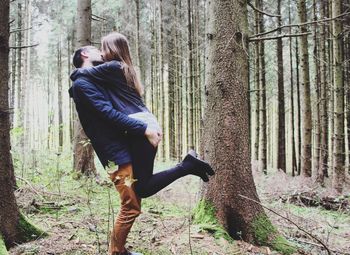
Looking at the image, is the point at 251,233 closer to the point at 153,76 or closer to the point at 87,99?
the point at 87,99

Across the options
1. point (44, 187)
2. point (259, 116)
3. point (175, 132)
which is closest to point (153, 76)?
point (175, 132)

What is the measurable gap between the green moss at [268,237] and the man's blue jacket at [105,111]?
175cm

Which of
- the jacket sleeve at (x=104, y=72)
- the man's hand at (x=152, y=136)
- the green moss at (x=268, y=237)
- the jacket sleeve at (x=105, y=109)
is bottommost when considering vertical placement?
the green moss at (x=268, y=237)

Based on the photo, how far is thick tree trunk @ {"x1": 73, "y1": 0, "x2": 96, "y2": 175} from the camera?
8.52m

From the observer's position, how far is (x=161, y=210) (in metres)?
5.76

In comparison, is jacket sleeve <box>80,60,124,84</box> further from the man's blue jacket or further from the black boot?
the black boot

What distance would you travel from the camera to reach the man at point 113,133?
3178 millimetres

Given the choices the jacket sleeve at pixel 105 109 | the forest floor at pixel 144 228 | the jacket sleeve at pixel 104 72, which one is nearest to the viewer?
the jacket sleeve at pixel 105 109

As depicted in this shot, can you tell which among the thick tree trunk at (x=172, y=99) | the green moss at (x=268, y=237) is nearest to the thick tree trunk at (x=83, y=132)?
the green moss at (x=268, y=237)

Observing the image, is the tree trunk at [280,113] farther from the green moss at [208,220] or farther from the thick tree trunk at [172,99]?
the green moss at [208,220]

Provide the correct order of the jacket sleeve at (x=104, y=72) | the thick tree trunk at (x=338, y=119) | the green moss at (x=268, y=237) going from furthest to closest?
the thick tree trunk at (x=338, y=119), the green moss at (x=268, y=237), the jacket sleeve at (x=104, y=72)

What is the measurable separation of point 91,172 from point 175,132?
38.6 feet

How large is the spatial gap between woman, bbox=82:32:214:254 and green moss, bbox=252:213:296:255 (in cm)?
121

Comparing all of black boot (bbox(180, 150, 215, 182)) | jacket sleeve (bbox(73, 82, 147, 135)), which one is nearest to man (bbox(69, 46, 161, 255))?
jacket sleeve (bbox(73, 82, 147, 135))
